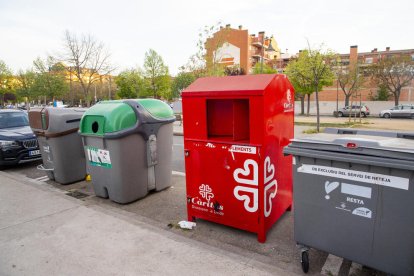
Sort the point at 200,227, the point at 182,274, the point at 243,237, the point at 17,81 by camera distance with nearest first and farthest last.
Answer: the point at 182,274
the point at 243,237
the point at 200,227
the point at 17,81

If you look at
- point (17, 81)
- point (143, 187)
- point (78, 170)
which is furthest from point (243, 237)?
point (17, 81)

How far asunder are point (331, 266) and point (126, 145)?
306cm

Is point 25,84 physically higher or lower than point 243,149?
higher

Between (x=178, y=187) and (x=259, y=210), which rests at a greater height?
(x=259, y=210)

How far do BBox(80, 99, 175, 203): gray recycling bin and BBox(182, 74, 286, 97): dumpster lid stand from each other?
4.18ft

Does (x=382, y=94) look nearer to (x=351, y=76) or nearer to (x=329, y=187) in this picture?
(x=351, y=76)

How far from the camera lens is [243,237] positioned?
3297 millimetres

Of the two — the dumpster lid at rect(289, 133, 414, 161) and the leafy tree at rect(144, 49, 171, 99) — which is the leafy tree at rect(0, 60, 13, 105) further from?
the dumpster lid at rect(289, 133, 414, 161)

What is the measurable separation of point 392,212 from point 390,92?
4329 centimetres

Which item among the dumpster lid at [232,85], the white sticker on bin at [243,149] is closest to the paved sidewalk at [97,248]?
the white sticker on bin at [243,149]

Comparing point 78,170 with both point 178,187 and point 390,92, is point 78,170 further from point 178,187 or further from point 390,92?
point 390,92

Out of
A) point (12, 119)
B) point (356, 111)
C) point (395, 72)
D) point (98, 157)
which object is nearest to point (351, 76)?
point (356, 111)

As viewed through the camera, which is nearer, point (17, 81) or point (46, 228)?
point (46, 228)

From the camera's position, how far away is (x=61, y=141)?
5.30 metres
